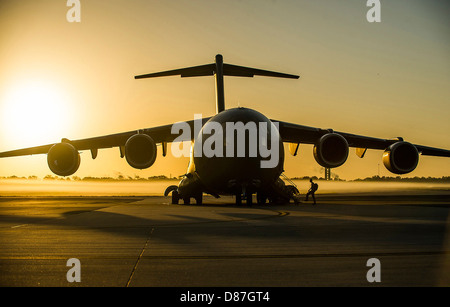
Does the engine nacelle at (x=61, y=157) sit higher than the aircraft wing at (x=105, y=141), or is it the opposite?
the aircraft wing at (x=105, y=141)

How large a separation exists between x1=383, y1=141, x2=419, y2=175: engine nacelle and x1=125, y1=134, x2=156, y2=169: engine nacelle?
9268 mm

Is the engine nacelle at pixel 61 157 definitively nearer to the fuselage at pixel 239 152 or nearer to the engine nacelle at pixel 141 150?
the engine nacelle at pixel 141 150

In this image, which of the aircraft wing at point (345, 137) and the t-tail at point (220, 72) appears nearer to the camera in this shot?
the aircraft wing at point (345, 137)

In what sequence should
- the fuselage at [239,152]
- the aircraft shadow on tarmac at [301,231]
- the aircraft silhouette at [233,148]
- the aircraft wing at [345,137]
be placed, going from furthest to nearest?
the aircraft wing at [345,137] < the aircraft silhouette at [233,148] < the fuselage at [239,152] < the aircraft shadow on tarmac at [301,231]

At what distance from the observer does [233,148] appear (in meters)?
16.3

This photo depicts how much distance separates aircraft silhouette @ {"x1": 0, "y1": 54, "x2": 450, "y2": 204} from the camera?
16453mm

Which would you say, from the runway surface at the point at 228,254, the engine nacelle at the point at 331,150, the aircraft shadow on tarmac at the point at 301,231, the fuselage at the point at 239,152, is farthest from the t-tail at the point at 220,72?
the runway surface at the point at 228,254

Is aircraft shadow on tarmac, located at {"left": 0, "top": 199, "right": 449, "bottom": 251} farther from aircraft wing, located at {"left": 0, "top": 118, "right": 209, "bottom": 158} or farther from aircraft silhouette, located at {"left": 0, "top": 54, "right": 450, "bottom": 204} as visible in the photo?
aircraft wing, located at {"left": 0, "top": 118, "right": 209, "bottom": 158}

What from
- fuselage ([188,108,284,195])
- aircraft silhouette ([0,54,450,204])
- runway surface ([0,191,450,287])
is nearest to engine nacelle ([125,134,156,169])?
aircraft silhouette ([0,54,450,204])

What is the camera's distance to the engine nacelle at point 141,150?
18.3 meters

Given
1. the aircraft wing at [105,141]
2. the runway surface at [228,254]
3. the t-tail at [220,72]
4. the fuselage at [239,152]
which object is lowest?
the runway surface at [228,254]

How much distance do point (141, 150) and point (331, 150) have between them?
7188mm
